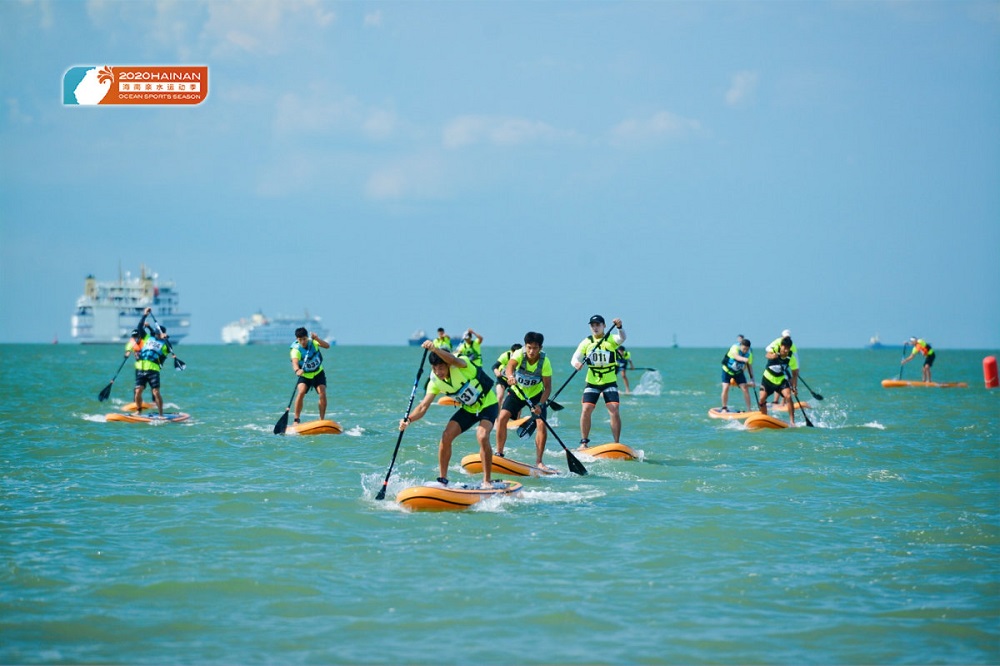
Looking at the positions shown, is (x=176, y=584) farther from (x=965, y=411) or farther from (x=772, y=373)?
(x=965, y=411)

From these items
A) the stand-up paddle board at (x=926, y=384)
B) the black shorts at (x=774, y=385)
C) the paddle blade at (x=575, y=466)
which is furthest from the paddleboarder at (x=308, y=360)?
the stand-up paddle board at (x=926, y=384)

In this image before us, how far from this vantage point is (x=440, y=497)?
11.5 m

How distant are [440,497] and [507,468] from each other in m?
2.47

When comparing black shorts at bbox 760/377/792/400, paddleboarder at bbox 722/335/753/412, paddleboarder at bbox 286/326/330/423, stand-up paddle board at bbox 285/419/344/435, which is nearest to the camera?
paddleboarder at bbox 286/326/330/423

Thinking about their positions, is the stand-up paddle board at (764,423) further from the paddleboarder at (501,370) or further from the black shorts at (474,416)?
the black shorts at (474,416)

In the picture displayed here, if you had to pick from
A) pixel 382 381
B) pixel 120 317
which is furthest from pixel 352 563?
pixel 120 317

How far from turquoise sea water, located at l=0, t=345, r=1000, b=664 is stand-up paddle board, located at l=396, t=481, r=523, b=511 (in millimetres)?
225

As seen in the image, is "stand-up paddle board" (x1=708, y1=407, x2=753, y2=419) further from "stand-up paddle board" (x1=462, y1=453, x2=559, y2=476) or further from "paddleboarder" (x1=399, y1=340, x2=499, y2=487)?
"paddleboarder" (x1=399, y1=340, x2=499, y2=487)

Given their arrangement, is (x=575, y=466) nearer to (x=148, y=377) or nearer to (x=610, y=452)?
(x=610, y=452)

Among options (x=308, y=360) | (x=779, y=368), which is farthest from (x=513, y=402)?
(x=779, y=368)

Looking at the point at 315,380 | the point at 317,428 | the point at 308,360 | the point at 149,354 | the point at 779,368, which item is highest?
the point at 149,354

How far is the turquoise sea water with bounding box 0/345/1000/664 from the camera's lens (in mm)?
7277

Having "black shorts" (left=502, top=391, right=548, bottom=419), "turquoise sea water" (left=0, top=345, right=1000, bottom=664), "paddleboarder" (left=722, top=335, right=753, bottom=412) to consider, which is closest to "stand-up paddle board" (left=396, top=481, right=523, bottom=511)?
"turquoise sea water" (left=0, top=345, right=1000, bottom=664)

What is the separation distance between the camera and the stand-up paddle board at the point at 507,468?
13.7m
